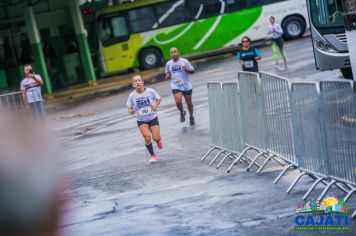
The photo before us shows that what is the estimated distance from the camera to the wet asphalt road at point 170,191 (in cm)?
770

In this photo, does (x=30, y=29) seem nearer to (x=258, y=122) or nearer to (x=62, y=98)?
(x=62, y=98)

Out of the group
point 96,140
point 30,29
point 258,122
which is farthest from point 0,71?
point 258,122

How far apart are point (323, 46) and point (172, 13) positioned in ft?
58.5

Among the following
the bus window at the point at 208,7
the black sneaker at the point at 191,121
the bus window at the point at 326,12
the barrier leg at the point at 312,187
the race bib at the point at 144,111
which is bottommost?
the black sneaker at the point at 191,121

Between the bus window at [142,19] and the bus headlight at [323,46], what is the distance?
17.7 metres

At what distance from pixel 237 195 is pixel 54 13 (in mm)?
30157

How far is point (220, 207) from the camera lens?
8477 millimetres

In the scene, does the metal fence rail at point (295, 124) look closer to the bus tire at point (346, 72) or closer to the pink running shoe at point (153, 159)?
the pink running shoe at point (153, 159)

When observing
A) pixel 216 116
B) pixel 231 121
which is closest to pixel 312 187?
pixel 231 121

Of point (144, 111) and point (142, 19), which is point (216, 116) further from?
point (142, 19)

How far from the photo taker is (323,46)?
711 inches

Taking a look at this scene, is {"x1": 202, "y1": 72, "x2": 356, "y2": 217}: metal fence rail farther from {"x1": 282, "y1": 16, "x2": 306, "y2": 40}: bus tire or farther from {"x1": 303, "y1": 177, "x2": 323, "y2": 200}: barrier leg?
{"x1": 282, "y1": 16, "x2": 306, "y2": 40}: bus tire

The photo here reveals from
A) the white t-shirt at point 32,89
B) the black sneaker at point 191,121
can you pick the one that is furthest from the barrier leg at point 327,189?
the white t-shirt at point 32,89

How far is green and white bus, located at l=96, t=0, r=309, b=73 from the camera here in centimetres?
3456
